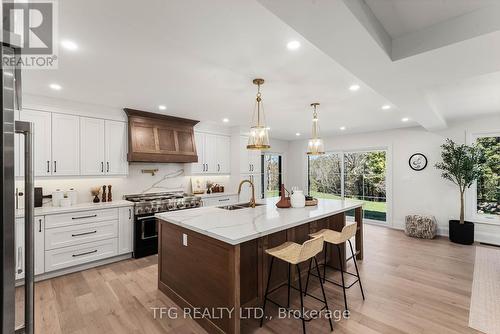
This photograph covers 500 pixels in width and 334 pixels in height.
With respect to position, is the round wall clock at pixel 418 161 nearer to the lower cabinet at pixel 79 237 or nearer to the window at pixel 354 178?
the window at pixel 354 178

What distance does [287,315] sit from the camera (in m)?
2.40

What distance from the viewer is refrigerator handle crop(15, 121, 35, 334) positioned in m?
0.90

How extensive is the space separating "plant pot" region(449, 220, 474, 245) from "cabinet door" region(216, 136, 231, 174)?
479 cm

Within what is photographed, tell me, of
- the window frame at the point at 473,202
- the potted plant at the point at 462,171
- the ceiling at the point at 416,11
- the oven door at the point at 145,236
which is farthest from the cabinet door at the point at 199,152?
the window frame at the point at 473,202

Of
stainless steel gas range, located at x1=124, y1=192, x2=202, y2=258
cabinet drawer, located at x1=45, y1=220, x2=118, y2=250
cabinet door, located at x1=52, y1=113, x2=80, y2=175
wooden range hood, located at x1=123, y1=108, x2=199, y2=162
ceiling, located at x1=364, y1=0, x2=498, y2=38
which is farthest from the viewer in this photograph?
wooden range hood, located at x1=123, y1=108, x2=199, y2=162

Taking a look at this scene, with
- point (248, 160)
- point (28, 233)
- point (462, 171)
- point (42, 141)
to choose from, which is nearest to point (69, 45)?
point (28, 233)

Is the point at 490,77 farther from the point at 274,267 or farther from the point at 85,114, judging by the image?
the point at 85,114

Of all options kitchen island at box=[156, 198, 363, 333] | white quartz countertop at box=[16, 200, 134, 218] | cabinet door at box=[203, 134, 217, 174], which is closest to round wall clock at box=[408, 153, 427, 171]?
kitchen island at box=[156, 198, 363, 333]

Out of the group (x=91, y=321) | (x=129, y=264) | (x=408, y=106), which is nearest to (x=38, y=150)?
(x=129, y=264)

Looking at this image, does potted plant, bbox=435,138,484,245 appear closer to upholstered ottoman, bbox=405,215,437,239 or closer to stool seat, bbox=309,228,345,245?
upholstered ottoman, bbox=405,215,437,239

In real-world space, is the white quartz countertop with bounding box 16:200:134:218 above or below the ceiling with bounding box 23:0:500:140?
below

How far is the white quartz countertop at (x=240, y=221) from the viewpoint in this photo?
6.48 ft

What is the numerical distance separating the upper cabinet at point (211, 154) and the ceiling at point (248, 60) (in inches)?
56.8

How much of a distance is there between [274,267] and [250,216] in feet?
2.00
